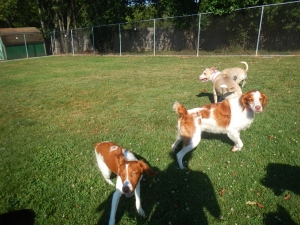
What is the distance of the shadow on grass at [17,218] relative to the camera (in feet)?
4.42

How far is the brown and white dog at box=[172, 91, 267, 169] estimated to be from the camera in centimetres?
402

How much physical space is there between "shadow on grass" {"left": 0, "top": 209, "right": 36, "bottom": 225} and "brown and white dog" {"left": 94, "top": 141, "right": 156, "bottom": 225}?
1305mm

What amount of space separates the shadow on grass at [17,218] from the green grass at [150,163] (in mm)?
1746

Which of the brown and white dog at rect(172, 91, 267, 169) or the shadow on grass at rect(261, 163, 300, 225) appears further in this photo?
the brown and white dog at rect(172, 91, 267, 169)

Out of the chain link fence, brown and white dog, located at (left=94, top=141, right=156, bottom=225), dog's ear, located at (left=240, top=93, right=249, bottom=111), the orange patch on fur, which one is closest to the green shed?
the chain link fence

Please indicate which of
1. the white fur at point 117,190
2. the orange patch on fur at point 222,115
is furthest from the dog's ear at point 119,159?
the orange patch on fur at point 222,115

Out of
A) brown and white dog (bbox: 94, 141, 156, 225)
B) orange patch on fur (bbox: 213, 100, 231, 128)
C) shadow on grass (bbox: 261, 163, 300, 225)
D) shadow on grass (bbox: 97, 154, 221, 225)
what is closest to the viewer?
brown and white dog (bbox: 94, 141, 156, 225)

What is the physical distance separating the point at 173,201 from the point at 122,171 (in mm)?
1053

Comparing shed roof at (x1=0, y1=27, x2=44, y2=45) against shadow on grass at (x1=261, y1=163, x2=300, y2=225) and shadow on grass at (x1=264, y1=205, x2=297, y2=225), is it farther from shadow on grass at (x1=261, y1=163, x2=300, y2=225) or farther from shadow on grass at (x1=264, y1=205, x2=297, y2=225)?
shadow on grass at (x1=264, y1=205, x2=297, y2=225)

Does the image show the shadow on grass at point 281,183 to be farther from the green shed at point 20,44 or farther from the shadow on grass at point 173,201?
the green shed at point 20,44

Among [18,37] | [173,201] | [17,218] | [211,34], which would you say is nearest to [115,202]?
[173,201]

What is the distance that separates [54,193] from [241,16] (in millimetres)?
18797

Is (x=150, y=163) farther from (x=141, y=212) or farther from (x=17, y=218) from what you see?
(x=17, y=218)

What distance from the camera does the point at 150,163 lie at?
4.11 metres
